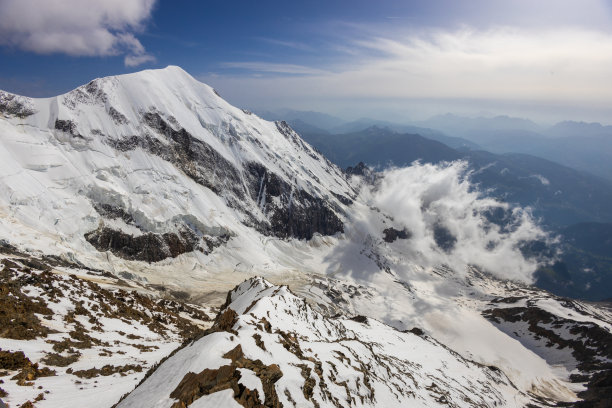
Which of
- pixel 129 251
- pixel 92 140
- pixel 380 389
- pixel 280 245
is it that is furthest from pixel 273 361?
pixel 280 245

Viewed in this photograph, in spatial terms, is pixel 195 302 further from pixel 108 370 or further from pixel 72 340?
pixel 108 370

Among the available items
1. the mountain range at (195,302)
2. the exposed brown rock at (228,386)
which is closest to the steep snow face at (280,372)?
the exposed brown rock at (228,386)

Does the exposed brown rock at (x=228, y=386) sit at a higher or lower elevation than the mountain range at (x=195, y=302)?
higher

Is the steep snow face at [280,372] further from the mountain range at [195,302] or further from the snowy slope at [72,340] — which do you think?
the snowy slope at [72,340]

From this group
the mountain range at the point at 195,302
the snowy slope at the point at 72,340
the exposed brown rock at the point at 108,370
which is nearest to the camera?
the snowy slope at the point at 72,340

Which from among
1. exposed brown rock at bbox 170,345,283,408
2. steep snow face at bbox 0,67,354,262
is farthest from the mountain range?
steep snow face at bbox 0,67,354,262

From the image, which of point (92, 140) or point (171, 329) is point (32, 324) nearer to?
point (171, 329)

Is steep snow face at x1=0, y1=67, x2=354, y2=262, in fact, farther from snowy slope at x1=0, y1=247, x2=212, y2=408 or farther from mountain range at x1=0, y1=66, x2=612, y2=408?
snowy slope at x1=0, y1=247, x2=212, y2=408
